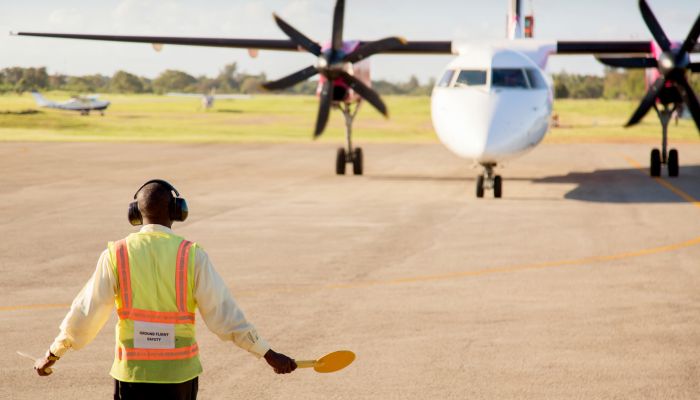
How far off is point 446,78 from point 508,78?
1497 mm

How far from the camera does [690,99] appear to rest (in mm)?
24797

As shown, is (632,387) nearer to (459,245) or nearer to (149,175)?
(459,245)

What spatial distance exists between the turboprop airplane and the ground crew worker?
15085mm

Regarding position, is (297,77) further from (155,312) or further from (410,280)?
(155,312)

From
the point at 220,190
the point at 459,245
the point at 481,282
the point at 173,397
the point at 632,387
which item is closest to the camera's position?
the point at 173,397

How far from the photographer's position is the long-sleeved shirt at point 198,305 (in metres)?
4.88

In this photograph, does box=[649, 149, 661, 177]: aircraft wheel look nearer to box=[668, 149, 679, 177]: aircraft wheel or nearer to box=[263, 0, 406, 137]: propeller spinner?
box=[668, 149, 679, 177]: aircraft wheel

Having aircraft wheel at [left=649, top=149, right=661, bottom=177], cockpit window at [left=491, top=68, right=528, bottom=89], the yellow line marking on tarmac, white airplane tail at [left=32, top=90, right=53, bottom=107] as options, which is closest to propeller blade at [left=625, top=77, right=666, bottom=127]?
aircraft wheel at [left=649, top=149, right=661, bottom=177]

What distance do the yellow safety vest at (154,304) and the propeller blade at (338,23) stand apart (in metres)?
21.4

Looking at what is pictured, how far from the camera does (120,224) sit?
17.7m

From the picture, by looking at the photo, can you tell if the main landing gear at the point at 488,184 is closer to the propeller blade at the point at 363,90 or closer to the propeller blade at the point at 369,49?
the propeller blade at the point at 363,90

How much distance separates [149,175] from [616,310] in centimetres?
1951

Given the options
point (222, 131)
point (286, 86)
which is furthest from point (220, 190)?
point (222, 131)

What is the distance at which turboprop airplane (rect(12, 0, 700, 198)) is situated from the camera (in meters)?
20.1
